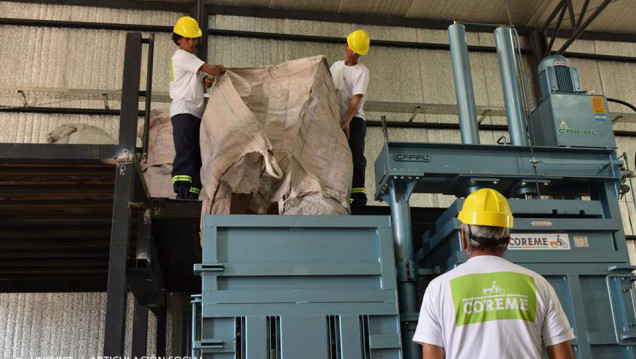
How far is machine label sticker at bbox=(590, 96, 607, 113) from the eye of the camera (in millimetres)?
5648

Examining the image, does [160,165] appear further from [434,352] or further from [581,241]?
[434,352]

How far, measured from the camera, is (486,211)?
297 cm

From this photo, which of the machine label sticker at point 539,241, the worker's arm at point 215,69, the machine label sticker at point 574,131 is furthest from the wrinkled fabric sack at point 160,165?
the machine label sticker at point 574,131

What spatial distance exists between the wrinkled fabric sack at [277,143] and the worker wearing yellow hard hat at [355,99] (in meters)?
0.81

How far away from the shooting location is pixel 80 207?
6.50 meters

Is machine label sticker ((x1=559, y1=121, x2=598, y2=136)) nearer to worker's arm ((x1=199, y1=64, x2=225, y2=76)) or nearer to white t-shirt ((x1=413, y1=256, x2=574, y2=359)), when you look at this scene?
worker's arm ((x1=199, y1=64, x2=225, y2=76))

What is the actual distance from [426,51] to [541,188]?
6.85 m

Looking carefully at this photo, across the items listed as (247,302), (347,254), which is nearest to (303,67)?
(347,254)

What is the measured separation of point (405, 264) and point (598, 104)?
7.55ft

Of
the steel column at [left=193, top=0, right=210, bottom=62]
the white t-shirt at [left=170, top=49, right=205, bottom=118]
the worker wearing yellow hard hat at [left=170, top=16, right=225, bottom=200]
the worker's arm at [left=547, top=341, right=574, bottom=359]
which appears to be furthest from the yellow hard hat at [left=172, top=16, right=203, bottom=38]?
the worker's arm at [left=547, top=341, right=574, bottom=359]

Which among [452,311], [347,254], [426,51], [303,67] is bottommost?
[452,311]

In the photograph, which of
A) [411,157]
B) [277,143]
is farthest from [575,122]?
[277,143]

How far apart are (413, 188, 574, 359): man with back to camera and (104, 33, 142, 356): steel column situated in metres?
2.61

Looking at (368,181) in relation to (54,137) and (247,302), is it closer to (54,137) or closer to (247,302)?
(54,137)
